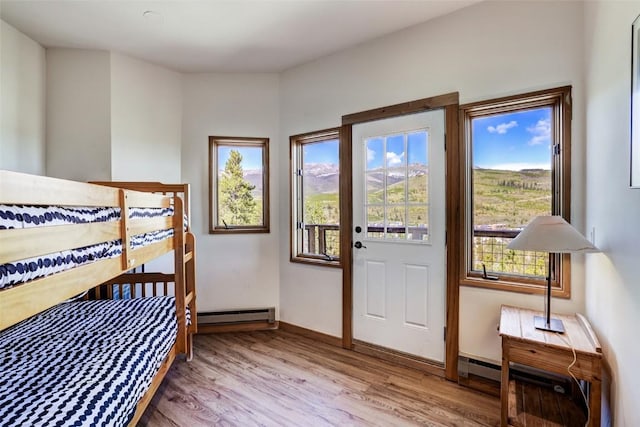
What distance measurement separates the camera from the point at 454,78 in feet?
7.24

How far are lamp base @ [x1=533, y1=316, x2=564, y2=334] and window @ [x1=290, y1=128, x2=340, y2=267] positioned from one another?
152cm

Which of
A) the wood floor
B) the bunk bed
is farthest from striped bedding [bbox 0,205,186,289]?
the wood floor

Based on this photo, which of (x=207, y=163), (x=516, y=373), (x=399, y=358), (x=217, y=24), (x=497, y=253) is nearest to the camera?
(x=516, y=373)

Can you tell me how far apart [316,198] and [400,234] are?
3.12 feet

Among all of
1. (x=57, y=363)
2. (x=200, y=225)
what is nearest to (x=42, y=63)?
(x=200, y=225)

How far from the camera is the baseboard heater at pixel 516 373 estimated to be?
1.87m

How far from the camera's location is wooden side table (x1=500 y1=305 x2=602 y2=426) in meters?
1.37

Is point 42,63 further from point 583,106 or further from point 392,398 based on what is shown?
point 583,106

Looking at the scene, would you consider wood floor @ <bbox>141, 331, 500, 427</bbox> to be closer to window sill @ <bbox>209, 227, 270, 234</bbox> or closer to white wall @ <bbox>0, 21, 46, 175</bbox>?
window sill @ <bbox>209, 227, 270, 234</bbox>

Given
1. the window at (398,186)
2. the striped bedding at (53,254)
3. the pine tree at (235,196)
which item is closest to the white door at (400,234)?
the window at (398,186)

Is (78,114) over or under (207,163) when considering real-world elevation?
over

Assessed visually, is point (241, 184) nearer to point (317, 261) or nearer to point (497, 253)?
point (317, 261)

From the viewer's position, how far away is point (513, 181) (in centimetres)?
206

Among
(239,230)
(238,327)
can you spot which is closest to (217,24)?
(239,230)
